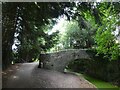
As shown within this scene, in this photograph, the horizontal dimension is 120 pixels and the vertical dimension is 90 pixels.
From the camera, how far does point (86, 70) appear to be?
19.9 meters

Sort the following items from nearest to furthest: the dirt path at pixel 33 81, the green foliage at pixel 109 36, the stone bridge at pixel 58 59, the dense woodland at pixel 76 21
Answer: the dense woodland at pixel 76 21
the dirt path at pixel 33 81
the green foliage at pixel 109 36
the stone bridge at pixel 58 59

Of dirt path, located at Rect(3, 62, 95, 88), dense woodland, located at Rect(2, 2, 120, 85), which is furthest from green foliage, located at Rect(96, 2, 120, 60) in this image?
dirt path, located at Rect(3, 62, 95, 88)

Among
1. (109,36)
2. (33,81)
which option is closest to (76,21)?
(109,36)

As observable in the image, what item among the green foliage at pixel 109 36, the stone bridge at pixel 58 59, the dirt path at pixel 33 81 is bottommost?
the dirt path at pixel 33 81

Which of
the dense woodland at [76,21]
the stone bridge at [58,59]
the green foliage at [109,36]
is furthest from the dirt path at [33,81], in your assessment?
the stone bridge at [58,59]

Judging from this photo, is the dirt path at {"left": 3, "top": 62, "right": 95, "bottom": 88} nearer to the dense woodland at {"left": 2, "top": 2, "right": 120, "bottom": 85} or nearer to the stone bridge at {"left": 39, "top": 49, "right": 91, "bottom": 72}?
the dense woodland at {"left": 2, "top": 2, "right": 120, "bottom": 85}

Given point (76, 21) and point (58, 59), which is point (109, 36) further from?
point (58, 59)

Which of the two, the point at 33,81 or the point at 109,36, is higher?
the point at 109,36

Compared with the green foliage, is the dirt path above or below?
below

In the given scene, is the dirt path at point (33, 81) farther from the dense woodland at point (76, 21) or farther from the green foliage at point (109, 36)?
the green foliage at point (109, 36)

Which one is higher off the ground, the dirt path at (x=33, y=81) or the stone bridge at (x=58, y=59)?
the stone bridge at (x=58, y=59)

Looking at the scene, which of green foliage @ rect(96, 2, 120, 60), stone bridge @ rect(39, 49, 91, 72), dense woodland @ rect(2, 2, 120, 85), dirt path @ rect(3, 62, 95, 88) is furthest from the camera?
stone bridge @ rect(39, 49, 91, 72)

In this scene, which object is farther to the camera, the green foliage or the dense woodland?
the green foliage

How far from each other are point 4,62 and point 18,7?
6396 millimetres
